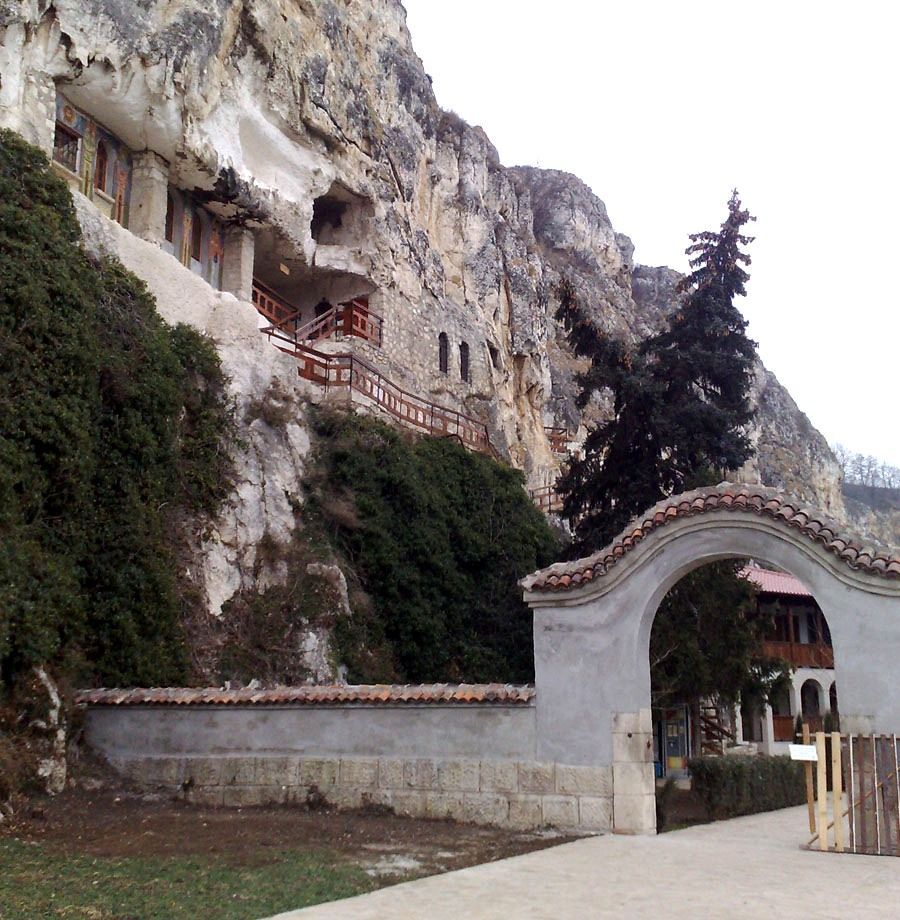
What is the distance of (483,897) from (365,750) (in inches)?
208

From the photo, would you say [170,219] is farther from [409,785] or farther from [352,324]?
[409,785]

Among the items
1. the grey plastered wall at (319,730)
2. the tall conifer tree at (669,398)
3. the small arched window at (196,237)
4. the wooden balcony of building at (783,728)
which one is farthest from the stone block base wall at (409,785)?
the wooden balcony of building at (783,728)

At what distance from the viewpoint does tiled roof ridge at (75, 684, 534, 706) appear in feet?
39.4

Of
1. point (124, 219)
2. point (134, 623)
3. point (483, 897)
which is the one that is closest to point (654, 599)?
point (483, 897)

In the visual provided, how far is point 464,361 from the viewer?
34219 mm

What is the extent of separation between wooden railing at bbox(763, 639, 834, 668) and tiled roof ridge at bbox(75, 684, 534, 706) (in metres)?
23.6

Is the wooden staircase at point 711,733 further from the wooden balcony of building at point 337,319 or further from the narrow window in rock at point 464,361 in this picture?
the narrow window in rock at point 464,361

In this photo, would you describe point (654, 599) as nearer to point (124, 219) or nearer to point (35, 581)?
point (35, 581)

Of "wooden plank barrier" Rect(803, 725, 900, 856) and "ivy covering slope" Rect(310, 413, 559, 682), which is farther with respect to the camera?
"ivy covering slope" Rect(310, 413, 559, 682)

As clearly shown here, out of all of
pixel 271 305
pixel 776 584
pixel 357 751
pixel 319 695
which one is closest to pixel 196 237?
pixel 271 305

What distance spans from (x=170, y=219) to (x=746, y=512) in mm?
18195

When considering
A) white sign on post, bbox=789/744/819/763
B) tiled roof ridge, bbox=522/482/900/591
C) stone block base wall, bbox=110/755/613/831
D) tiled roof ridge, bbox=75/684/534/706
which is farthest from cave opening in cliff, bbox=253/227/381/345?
white sign on post, bbox=789/744/819/763

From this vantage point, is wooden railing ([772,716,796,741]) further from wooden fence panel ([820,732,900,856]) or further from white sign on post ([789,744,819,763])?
white sign on post ([789,744,819,763])

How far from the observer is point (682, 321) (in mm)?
24281
